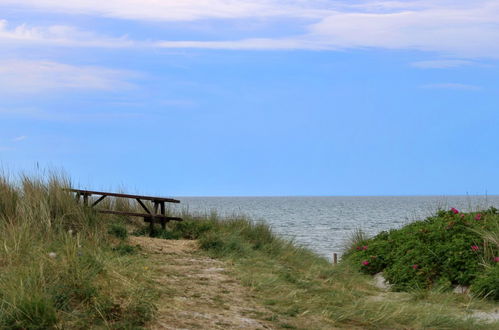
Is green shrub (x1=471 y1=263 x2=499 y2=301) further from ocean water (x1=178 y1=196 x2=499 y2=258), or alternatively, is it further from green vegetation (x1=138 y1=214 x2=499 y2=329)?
ocean water (x1=178 y1=196 x2=499 y2=258)

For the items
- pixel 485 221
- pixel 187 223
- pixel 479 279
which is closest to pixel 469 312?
pixel 479 279

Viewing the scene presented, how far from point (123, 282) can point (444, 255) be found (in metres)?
7.45

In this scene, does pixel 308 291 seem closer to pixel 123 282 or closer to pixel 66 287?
pixel 123 282

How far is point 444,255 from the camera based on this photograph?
11961 mm

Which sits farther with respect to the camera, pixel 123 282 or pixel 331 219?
pixel 331 219

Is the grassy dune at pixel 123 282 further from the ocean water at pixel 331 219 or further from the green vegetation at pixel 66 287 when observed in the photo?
the ocean water at pixel 331 219

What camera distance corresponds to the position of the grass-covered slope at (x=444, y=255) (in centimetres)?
1138

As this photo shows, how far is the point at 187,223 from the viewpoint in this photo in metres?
14.4

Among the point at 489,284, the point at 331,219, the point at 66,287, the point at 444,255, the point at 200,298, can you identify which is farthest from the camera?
the point at 331,219

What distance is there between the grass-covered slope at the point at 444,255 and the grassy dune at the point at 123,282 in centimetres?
54

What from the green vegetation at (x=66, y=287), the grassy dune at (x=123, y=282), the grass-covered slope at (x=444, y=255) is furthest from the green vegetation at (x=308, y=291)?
the green vegetation at (x=66, y=287)

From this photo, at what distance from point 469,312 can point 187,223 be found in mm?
7181

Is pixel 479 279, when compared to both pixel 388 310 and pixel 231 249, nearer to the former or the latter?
pixel 388 310

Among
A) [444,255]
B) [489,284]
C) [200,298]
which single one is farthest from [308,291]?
[444,255]
